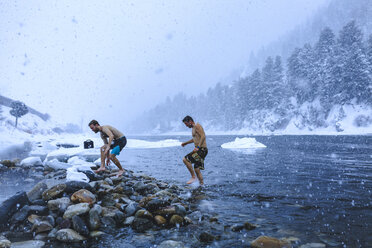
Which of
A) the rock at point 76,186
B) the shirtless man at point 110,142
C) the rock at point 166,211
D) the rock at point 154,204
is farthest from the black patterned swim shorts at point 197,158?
the rock at point 76,186

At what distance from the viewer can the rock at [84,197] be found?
4562mm

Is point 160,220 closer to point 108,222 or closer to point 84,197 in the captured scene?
point 108,222

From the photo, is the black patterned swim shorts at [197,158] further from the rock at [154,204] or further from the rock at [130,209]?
the rock at [130,209]

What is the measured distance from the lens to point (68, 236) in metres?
3.39

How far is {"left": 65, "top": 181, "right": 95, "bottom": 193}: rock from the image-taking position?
502cm

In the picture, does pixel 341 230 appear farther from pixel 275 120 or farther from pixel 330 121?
pixel 275 120

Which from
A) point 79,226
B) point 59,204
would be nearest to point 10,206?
point 59,204

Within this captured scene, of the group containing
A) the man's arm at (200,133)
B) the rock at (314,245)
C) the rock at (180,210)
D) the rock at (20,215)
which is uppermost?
the man's arm at (200,133)

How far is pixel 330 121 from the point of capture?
49.8m

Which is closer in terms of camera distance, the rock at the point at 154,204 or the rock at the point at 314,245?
the rock at the point at 314,245

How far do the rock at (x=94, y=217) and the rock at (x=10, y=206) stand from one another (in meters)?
1.45

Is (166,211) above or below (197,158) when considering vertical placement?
below

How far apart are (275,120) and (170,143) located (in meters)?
38.5

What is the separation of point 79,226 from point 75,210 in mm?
473
